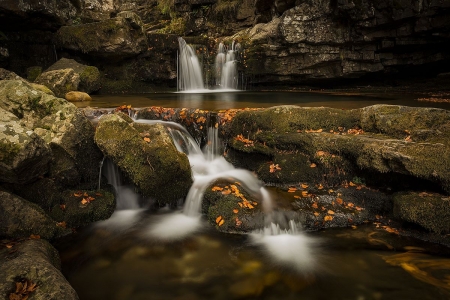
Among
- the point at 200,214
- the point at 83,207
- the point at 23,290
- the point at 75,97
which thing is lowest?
the point at 200,214

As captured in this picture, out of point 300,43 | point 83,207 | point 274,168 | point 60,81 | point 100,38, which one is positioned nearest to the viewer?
point 83,207

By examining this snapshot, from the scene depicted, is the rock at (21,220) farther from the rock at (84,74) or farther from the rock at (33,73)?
the rock at (33,73)

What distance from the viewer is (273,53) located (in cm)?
1473

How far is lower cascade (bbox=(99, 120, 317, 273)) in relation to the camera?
A: 451 centimetres

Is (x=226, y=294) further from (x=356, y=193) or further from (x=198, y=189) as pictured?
(x=356, y=193)

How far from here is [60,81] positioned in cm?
1134

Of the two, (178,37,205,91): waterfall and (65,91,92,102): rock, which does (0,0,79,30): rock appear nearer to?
(65,91,92,102): rock

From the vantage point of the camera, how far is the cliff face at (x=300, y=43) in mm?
12016

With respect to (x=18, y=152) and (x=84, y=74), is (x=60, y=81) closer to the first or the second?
(x=84, y=74)

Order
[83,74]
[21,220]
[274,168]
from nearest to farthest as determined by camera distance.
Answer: [21,220] → [274,168] → [83,74]

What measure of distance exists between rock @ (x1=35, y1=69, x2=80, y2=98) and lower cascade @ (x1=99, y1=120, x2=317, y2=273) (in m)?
6.68

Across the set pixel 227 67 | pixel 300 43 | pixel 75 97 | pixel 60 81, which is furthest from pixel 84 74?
pixel 300 43

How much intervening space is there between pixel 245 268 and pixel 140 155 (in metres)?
2.66

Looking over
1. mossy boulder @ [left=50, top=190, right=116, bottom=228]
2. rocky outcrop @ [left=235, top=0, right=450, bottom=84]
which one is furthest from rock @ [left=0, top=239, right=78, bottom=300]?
rocky outcrop @ [left=235, top=0, right=450, bottom=84]
